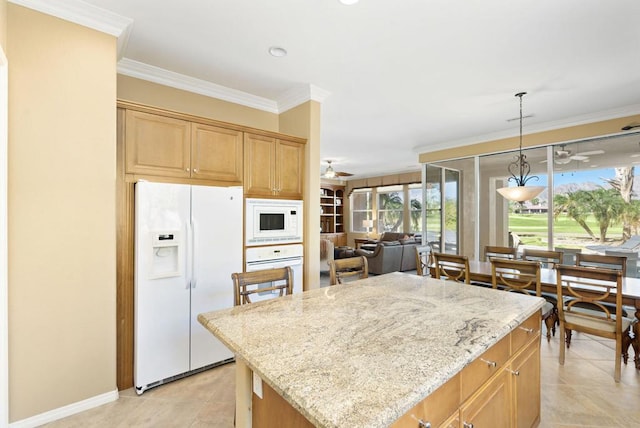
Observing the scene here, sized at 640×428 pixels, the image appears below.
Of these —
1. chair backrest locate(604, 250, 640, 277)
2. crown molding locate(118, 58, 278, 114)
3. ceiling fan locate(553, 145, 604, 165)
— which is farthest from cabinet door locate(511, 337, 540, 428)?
ceiling fan locate(553, 145, 604, 165)

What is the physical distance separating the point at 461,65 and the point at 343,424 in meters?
3.04

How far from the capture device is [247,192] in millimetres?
3029

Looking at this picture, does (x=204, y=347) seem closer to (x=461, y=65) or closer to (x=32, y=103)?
(x=32, y=103)

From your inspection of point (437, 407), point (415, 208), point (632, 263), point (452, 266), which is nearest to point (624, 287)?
point (452, 266)

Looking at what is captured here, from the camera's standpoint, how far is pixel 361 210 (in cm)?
1074

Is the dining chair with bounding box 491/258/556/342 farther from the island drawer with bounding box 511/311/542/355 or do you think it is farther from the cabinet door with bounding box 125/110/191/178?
the cabinet door with bounding box 125/110/191/178

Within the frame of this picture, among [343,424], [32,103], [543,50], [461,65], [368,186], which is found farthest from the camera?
[368,186]

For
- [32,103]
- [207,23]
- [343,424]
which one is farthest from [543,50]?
[32,103]

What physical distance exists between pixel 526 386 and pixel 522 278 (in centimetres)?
153

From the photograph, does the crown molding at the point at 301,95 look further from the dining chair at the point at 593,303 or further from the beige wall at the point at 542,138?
the beige wall at the point at 542,138

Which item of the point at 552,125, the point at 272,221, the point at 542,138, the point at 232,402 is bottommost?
the point at 232,402

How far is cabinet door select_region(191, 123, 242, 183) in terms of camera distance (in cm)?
272

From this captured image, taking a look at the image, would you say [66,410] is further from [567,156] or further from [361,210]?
[361,210]

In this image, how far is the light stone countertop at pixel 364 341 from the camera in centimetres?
84
